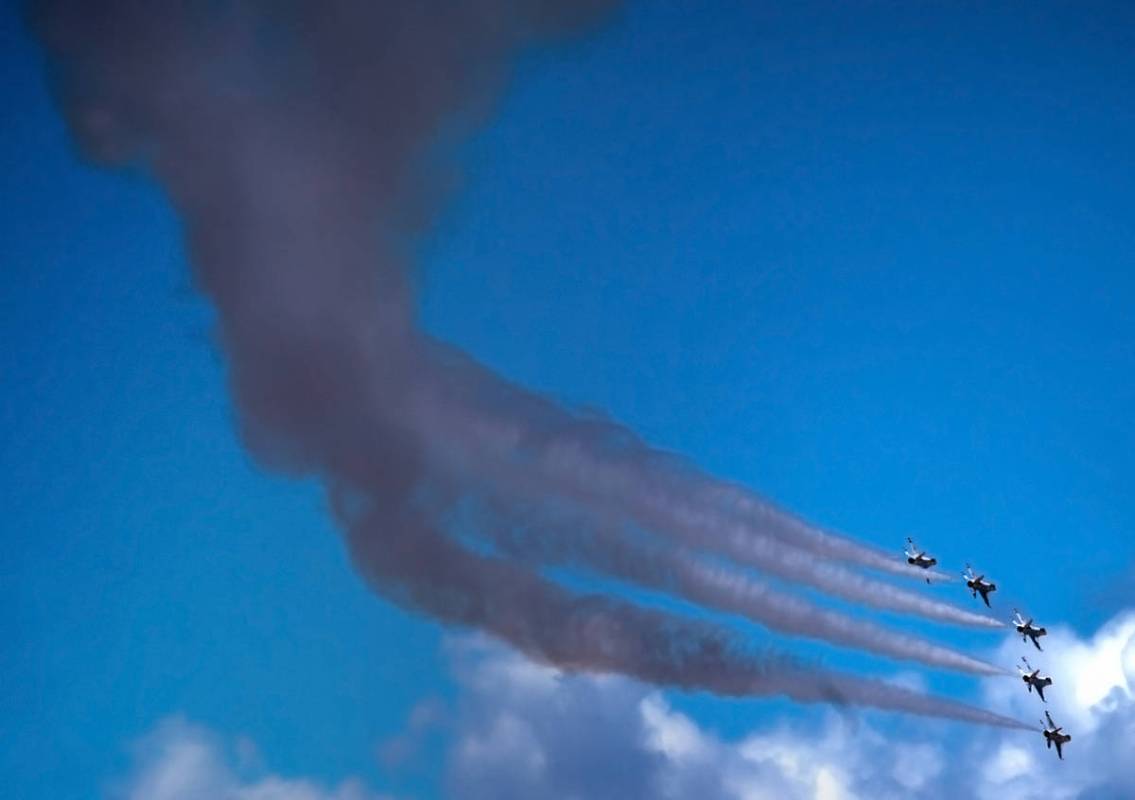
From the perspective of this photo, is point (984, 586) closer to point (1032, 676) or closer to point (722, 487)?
point (1032, 676)

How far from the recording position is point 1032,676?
68125mm

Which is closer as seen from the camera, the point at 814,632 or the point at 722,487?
the point at 722,487

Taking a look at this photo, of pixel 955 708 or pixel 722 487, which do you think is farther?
pixel 955 708

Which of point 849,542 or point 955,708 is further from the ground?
point 849,542

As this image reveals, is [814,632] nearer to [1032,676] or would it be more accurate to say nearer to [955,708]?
[955,708]

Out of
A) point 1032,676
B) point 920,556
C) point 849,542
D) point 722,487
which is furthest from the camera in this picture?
point 1032,676

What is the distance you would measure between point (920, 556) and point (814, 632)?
61.6 ft

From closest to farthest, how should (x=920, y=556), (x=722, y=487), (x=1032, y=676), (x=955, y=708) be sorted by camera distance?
(x=722, y=487), (x=955, y=708), (x=920, y=556), (x=1032, y=676)

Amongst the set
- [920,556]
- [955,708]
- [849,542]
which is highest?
[920,556]

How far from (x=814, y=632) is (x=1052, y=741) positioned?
3602 cm

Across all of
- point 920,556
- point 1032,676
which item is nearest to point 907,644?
point 920,556

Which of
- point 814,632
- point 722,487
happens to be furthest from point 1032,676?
point 722,487

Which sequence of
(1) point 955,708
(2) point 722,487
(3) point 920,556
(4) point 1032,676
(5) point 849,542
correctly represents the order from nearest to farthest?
(2) point 722,487 < (5) point 849,542 < (1) point 955,708 < (3) point 920,556 < (4) point 1032,676

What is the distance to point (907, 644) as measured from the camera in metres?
50.0
